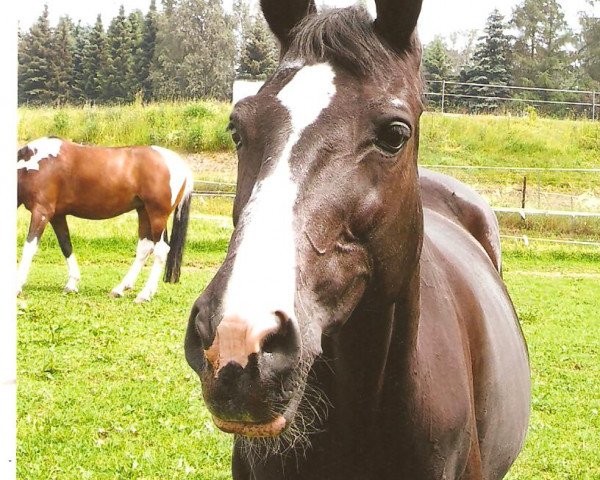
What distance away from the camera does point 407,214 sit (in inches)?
74.5

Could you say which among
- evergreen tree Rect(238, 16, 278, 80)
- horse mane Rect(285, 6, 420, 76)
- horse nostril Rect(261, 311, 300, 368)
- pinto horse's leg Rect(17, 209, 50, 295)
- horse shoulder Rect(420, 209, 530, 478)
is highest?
evergreen tree Rect(238, 16, 278, 80)

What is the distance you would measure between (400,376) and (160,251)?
948 centimetres

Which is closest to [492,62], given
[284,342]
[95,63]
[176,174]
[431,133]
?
[431,133]

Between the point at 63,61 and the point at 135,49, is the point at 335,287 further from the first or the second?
the point at 135,49

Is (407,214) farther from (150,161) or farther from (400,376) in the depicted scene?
(150,161)

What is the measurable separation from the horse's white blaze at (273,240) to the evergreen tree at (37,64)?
1278 inches

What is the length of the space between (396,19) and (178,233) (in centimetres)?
936

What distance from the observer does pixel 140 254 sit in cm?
1129

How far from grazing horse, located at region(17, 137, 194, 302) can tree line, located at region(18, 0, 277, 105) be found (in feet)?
60.0

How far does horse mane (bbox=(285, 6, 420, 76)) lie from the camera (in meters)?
1.82

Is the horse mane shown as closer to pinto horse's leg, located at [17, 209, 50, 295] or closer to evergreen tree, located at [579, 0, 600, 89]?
pinto horse's leg, located at [17, 209, 50, 295]

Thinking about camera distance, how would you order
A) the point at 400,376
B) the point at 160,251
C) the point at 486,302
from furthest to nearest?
the point at 160,251, the point at 486,302, the point at 400,376

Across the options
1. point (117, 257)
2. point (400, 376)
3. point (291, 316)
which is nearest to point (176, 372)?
point (400, 376)

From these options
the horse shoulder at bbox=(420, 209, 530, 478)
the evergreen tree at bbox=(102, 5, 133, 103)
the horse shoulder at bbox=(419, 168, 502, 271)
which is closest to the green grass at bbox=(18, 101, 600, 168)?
the evergreen tree at bbox=(102, 5, 133, 103)
